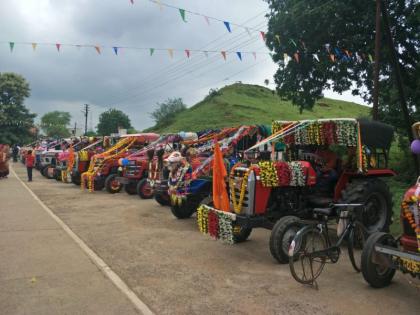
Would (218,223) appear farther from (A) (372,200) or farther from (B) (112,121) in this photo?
(B) (112,121)

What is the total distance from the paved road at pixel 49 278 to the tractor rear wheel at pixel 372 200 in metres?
4.29

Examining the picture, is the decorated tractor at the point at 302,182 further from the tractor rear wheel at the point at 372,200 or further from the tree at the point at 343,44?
the tree at the point at 343,44

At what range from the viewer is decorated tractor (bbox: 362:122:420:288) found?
186 inches

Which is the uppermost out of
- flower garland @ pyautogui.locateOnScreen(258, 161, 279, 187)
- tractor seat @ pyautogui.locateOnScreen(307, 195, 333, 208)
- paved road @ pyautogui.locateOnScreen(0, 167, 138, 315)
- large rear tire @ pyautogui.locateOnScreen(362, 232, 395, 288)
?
flower garland @ pyautogui.locateOnScreen(258, 161, 279, 187)

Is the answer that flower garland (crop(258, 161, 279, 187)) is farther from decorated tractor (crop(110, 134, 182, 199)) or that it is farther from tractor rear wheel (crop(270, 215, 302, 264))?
decorated tractor (crop(110, 134, 182, 199))

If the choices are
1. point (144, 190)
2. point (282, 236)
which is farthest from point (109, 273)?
point (144, 190)

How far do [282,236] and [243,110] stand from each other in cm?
4007

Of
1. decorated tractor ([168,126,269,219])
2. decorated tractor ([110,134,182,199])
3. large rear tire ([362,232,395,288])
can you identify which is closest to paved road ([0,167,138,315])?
decorated tractor ([168,126,269,219])

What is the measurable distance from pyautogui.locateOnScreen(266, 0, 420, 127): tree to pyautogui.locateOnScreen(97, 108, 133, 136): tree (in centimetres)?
4547

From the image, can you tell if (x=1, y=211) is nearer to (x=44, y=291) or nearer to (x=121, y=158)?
(x=121, y=158)

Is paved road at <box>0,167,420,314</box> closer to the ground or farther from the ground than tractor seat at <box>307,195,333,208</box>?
closer to the ground

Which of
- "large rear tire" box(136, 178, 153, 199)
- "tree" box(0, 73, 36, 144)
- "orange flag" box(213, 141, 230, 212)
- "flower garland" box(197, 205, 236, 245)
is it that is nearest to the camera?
"flower garland" box(197, 205, 236, 245)

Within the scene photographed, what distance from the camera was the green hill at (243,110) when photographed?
41.7 meters

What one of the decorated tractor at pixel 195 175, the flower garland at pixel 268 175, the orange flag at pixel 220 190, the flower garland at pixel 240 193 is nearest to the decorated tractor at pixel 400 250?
the flower garland at pixel 268 175
